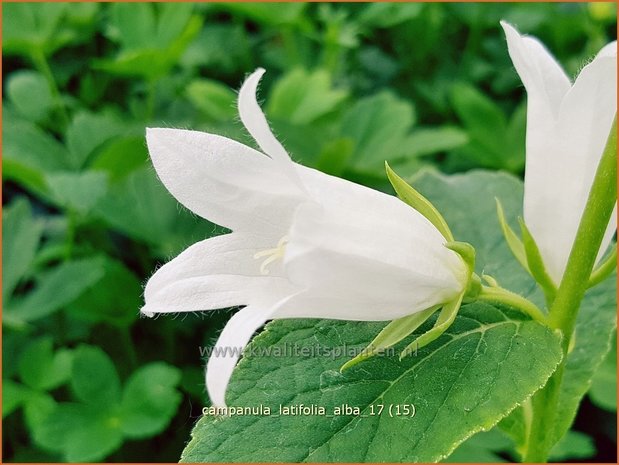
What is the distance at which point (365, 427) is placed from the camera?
741 mm

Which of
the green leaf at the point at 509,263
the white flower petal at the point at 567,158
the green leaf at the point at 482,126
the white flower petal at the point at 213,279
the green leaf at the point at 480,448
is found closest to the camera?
the white flower petal at the point at 213,279

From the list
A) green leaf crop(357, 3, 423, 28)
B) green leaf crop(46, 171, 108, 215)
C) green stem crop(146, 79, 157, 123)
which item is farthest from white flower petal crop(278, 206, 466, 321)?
green leaf crop(357, 3, 423, 28)

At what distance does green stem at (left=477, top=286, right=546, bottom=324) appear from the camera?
2.52ft

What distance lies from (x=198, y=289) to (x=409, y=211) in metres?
0.20

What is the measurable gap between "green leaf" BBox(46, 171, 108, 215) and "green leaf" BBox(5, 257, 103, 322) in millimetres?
114

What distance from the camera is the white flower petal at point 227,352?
22.8 inches

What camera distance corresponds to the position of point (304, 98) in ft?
5.78

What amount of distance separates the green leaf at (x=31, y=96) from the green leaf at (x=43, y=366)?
0.58 meters

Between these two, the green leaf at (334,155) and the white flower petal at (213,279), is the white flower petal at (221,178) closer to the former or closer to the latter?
the white flower petal at (213,279)

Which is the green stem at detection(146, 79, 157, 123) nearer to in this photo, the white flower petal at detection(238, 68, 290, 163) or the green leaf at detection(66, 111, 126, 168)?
the green leaf at detection(66, 111, 126, 168)

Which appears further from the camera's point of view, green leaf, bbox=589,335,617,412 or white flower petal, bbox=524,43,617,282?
green leaf, bbox=589,335,617,412

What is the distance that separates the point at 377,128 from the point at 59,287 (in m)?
0.75

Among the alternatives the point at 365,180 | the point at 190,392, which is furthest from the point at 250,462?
the point at 365,180

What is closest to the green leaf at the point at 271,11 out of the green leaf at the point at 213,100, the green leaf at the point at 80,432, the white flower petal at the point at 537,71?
the green leaf at the point at 213,100
